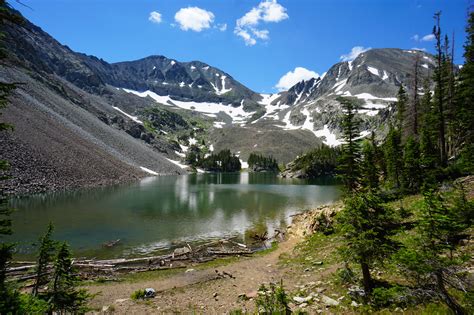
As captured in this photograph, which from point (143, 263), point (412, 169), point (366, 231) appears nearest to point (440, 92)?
point (412, 169)

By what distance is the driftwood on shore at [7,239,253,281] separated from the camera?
74.2 ft

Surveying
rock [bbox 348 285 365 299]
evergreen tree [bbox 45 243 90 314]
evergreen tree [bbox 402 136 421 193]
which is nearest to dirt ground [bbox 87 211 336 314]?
evergreen tree [bbox 45 243 90 314]

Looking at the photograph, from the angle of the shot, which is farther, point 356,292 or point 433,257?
point 356,292

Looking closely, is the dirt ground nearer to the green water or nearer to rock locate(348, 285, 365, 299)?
rock locate(348, 285, 365, 299)

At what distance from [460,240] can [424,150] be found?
78.4 ft

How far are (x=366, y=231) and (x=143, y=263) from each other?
21765mm

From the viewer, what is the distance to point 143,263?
26.3m

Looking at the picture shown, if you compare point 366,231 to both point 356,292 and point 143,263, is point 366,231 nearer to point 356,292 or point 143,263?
point 356,292

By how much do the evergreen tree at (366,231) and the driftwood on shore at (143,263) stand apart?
17273mm

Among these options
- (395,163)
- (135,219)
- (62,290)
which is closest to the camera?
(62,290)

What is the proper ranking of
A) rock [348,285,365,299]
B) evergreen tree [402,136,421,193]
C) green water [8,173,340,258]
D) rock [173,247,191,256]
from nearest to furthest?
rock [348,285,365,299], rock [173,247,191,256], green water [8,173,340,258], evergreen tree [402,136,421,193]

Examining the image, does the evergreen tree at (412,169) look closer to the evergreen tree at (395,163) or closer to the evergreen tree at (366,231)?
the evergreen tree at (395,163)

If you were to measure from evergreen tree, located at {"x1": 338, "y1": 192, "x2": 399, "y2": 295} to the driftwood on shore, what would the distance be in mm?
17273

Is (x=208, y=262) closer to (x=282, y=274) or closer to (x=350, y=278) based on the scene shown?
(x=282, y=274)
